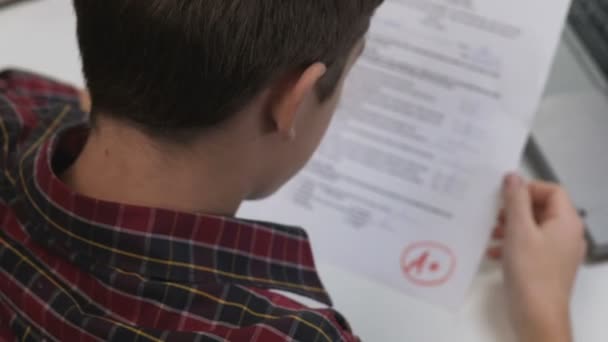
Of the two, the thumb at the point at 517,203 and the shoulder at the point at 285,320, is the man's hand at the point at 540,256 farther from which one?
the shoulder at the point at 285,320

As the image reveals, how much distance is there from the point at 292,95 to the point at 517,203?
1.02 feet

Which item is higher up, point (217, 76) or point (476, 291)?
point (217, 76)

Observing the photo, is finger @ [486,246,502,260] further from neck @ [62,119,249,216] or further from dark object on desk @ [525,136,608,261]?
neck @ [62,119,249,216]

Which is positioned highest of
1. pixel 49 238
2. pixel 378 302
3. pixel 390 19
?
pixel 390 19

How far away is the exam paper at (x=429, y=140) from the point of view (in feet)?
1.89

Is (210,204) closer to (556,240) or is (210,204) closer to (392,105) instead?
(392,105)

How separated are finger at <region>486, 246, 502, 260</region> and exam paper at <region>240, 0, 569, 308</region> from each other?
0.03 metres

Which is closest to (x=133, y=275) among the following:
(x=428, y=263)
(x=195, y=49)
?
(x=195, y=49)

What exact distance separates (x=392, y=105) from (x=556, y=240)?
21 centimetres

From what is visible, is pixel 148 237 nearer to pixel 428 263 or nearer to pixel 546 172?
pixel 428 263

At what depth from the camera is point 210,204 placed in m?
0.45

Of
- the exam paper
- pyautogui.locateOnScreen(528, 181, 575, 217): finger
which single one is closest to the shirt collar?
the exam paper

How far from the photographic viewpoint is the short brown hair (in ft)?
1.16

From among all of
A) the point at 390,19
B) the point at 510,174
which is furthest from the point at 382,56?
the point at 510,174
